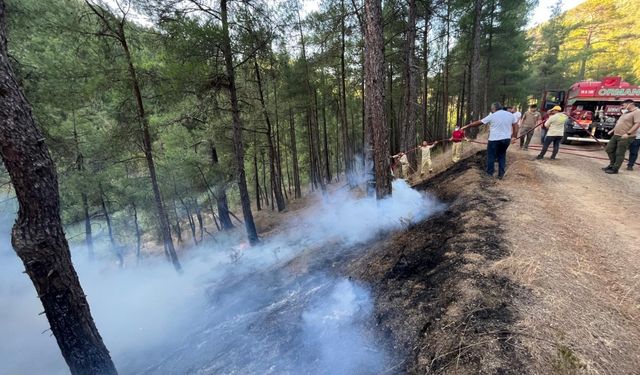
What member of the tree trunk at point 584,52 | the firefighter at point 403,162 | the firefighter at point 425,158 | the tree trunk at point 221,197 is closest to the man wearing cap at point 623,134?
the firefighter at point 425,158

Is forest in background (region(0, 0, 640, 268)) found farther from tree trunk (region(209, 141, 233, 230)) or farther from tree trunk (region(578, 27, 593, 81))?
tree trunk (region(578, 27, 593, 81))

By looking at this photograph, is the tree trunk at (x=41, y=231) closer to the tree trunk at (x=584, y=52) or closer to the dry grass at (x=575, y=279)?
the dry grass at (x=575, y=279)

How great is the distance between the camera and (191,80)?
9555 millimetres

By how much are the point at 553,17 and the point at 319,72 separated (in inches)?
1215

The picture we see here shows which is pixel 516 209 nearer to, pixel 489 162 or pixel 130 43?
pixel 489 162

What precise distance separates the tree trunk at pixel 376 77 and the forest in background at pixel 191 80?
3.98 feet

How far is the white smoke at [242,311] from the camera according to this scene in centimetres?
459

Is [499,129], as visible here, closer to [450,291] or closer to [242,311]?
[450,291]

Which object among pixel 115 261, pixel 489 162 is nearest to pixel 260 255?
pixel 489 162

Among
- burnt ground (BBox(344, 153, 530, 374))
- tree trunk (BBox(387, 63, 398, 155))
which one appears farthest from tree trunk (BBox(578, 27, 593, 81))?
burnt ground (BBox(344, 153, 530, 374))

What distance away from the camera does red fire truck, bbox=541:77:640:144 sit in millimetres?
12391

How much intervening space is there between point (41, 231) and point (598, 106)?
18.8 metres

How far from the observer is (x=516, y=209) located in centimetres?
587

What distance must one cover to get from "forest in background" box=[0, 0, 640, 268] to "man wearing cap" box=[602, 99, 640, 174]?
228 inches
